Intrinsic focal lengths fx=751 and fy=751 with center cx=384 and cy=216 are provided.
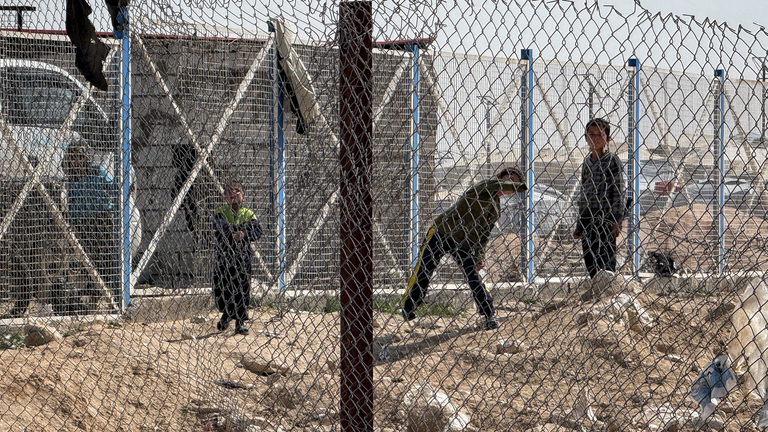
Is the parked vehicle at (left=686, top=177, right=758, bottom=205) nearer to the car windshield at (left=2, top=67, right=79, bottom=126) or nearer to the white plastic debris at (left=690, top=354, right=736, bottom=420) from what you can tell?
the white plastic debris at (left=690, top=354, right=736, bottom=420)

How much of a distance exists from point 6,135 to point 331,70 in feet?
9.62

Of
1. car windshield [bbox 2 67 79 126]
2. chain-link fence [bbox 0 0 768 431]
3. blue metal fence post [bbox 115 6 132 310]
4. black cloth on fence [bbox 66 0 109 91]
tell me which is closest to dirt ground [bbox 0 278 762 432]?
chain-link fence [bbox 0 0 768 431]

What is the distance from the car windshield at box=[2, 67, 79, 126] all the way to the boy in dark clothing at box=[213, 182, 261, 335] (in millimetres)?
Answer: 1687

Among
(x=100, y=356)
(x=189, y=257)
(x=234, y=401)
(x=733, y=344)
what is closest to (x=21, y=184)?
(x=100, y=356)

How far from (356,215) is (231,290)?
1137 mm

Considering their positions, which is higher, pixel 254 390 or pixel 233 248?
pixel 233 248

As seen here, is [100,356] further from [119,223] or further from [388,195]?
[388,195]

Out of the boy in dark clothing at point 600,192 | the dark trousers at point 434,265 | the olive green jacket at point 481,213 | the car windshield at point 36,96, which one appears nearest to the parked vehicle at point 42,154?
the car windshield at point 36,96

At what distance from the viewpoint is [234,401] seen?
151 inches

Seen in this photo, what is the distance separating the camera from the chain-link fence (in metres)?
2.90

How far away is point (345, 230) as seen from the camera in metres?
2.93

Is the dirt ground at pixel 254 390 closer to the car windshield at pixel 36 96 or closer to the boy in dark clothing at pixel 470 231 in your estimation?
Result: the boy in dark clothing at pixel 470 231

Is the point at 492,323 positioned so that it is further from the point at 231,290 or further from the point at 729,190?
the point at 729,190

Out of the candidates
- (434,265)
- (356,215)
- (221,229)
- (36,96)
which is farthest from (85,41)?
(434,265)
